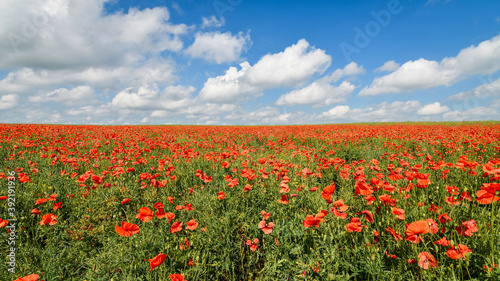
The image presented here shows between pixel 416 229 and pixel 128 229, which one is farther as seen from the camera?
pixel 128 229

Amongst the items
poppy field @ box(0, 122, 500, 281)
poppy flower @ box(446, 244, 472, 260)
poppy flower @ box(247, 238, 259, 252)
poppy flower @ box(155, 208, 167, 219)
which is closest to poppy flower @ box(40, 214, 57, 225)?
poppy field @ box(0, 122, 500, 281)

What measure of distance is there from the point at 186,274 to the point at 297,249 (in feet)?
3.34

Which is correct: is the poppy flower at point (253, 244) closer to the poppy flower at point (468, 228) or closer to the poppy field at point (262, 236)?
the poppy field at point (262, 236)

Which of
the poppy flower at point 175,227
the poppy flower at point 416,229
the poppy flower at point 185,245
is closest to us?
the poppy flower at point 416,229

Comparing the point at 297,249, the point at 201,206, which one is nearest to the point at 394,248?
the point at 297,249

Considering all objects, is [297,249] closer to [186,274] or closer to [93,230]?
[186,274]

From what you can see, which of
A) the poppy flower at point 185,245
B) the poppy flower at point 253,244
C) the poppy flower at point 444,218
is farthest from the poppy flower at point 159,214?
the poppy flower at point 444,218

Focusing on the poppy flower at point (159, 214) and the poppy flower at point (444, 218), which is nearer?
the poppy flower at point (444, 218)

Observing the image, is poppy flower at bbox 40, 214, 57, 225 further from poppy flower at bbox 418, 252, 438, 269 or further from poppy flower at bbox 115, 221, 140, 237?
poppy flower at bbox 418, 252, 438, 269

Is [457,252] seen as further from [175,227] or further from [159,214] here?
[159,214]

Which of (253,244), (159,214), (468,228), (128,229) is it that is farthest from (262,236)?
(468,228)

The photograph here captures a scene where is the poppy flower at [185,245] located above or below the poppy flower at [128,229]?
below

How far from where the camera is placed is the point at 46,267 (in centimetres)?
201

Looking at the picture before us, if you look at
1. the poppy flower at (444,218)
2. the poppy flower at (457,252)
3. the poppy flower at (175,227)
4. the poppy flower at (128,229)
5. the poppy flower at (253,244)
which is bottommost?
the poppy flower at (253,244)
